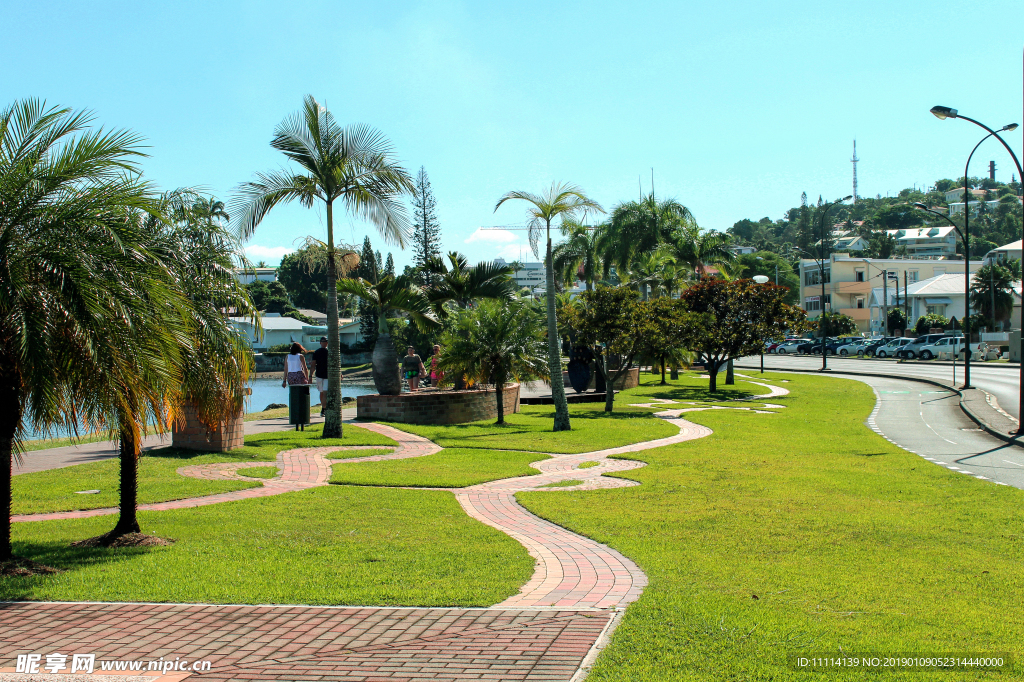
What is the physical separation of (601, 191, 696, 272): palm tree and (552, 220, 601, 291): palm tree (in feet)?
3.08

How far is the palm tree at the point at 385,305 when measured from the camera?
64.0 ft

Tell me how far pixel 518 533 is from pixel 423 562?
1.71 meters

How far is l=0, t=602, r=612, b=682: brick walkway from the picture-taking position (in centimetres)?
453

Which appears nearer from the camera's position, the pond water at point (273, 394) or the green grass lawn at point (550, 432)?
the green grass lawn at point (550, 432)

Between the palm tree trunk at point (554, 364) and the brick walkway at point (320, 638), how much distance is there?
43.2 feet

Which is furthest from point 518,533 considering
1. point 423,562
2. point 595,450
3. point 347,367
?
point 347,367

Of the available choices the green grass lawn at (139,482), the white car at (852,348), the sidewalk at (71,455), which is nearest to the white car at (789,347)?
the white car at (852,348)

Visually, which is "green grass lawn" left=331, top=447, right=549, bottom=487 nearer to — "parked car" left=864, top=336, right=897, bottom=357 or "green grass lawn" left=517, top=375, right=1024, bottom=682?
"green grass lawn" left=517, top=375, right=1024, bottom=682

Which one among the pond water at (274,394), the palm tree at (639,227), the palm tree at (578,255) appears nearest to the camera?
the pond water at (274,394)

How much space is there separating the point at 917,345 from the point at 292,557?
58.5 meters

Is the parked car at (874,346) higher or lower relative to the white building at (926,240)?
lower

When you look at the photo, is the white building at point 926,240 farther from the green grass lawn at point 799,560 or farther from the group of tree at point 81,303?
the group of tree at point 81,303

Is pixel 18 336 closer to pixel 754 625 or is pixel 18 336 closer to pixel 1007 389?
pixel 754 625

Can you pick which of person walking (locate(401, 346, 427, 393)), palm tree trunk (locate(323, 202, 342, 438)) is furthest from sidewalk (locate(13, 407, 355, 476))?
person walking (locate(401, 346, 427, 393))
